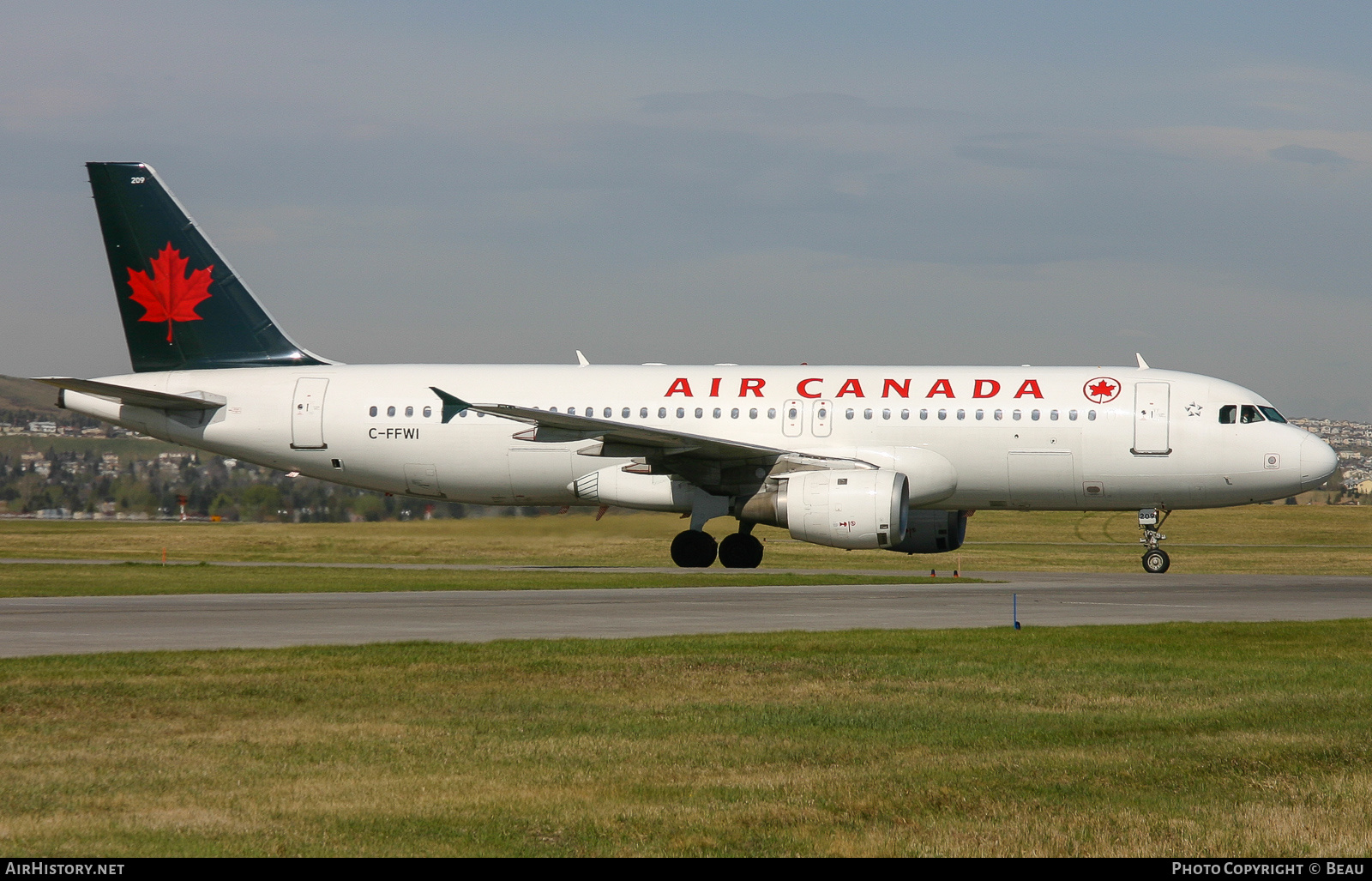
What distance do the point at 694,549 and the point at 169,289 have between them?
42.4 ft

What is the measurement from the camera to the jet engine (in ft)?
82.9

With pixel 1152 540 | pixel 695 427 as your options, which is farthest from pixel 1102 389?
pixel 695 427

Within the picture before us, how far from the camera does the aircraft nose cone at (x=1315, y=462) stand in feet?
90.3

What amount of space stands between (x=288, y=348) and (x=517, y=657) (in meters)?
19.5

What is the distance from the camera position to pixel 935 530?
2906cm

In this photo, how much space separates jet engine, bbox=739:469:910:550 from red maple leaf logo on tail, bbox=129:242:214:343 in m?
13.9

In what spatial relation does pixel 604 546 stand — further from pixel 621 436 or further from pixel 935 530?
pixel 621 436

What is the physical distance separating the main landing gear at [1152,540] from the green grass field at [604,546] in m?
4.78

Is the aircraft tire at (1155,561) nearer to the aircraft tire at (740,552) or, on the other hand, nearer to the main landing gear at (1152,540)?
the main landing gear at (1152,540)

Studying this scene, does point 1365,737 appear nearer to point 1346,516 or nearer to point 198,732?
point 198,732

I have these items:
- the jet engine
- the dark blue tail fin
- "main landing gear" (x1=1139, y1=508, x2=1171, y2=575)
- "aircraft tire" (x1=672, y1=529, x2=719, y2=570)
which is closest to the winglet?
the dark blue tail fin

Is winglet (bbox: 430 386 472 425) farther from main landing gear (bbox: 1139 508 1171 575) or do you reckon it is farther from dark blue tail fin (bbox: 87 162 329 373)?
main landing gear (bbox: 1139 508 1171 575)

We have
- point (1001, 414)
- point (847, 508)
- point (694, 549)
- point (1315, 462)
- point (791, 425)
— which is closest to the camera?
point (847, 508)

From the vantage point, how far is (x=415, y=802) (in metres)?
7.31
